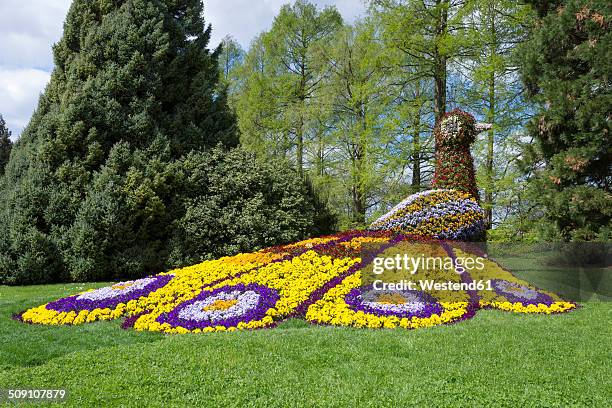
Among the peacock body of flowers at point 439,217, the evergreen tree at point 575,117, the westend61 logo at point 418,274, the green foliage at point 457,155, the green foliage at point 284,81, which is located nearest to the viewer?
the westend61 logo at point 418,274

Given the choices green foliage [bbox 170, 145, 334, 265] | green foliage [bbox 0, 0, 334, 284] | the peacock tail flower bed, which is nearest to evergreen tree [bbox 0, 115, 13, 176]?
green foliage [bbox 0, 0, 334, 284]

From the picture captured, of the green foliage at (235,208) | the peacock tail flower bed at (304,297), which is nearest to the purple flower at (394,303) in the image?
the peacock tail flower bed at (304,297)

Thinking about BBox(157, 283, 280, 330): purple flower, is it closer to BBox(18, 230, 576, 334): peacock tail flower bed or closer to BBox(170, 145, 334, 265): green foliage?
BBox(18, 230, 576, 334): peacock tail flower bed

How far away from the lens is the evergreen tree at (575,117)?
9.21 metres

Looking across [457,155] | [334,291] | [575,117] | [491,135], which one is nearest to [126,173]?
[334,291]

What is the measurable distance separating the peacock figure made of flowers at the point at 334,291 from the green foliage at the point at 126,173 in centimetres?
272

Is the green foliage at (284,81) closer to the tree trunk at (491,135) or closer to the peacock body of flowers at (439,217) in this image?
the tree trunk at (491,135)

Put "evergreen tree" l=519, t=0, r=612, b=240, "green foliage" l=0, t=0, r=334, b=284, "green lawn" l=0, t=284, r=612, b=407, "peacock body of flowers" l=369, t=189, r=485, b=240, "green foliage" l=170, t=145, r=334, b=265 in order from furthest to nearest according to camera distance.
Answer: "green foliage" l=170, t=145, r=334, b=265 → "green foliage" l=0, t=0, r=334, b=284 → "evergreen tree" l=519, t=0, r=612, b=240 → "peacock body of flowers" l=369, t=189, r=485, b=240 → "green lawn" l=0, t=284, r=612, b=407

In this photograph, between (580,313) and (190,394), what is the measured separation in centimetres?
551

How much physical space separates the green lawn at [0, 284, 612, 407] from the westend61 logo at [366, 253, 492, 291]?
1.28 meters

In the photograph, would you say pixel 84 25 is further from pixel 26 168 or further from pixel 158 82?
pixel 26 168

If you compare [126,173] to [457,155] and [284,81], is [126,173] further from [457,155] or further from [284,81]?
[284,81]

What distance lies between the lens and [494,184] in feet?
51.2

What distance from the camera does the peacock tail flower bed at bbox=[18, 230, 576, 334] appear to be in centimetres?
622
